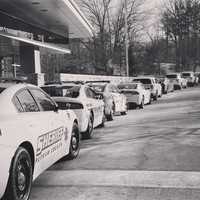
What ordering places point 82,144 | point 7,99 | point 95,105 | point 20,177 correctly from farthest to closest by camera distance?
point 95,105 → point 82,144 → point 7,99 → point 20,177

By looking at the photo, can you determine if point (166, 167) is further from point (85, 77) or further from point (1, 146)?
point (85, 77)

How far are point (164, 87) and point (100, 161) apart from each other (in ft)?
103

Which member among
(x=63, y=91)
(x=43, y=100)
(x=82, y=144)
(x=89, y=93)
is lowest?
(x=82, y=144)

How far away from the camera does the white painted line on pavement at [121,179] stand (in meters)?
7.07

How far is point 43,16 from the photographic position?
29.4 m

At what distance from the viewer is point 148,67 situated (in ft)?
262

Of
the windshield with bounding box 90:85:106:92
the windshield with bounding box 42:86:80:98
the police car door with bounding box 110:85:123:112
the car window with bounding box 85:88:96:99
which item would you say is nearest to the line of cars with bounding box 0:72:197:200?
the windshield with bounding box 42:86:80:98

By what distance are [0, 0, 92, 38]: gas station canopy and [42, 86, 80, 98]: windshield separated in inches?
421

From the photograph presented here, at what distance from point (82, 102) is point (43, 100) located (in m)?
4.19

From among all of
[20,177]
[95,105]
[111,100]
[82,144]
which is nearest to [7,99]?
[20,177]

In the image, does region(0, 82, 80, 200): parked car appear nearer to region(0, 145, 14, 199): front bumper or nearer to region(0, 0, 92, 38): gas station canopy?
region(0, 145, 14, 199): front bumper

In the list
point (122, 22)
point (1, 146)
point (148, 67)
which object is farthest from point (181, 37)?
point (1, 146)

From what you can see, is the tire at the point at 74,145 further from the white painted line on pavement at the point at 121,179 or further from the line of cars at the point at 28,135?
the white painted line on pavement at the point at 121,179

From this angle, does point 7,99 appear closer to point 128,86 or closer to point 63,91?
point 63,91
